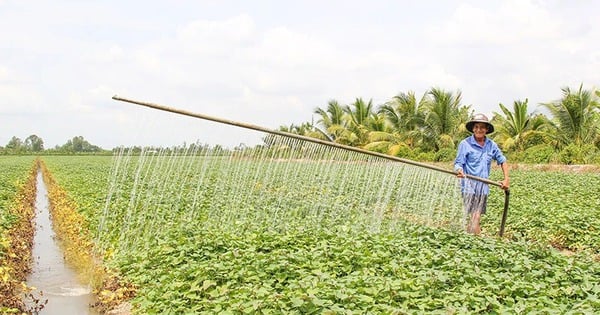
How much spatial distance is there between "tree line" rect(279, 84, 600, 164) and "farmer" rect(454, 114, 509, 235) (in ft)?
60.6

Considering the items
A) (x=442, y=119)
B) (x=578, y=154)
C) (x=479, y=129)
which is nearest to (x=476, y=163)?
(x=479, y=129)

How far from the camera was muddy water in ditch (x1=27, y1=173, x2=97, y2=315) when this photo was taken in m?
6.41

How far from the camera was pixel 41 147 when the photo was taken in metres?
89.2

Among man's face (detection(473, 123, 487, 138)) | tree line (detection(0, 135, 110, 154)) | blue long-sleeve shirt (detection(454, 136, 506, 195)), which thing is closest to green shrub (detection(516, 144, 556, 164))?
blue long-sleeve shirt (detection(454, 136, 506, 195))

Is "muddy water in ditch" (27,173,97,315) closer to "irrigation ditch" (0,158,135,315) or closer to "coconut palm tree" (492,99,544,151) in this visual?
"irrigation ditch" (0,158,135,315)

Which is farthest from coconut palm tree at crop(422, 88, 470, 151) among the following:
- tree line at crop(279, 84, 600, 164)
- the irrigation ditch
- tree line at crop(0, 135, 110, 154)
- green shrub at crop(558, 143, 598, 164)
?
tree line at crop(0, 135, 110, 154)

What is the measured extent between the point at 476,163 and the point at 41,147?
92.7 metres

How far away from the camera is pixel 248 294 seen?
4.65 meters

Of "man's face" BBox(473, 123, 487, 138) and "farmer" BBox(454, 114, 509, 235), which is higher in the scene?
"man's face" BBox(473, 123, 487, 138)

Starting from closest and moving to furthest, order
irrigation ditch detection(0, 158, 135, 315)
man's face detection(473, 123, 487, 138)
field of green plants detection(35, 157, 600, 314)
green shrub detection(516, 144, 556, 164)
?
field of green plants detection(35, 157, 600, 314), irrigation ditch detection(0, 158, 135, 315), man's face detection(473, 123, 487, 138), green shrub detection(516, 144, 556, 164)

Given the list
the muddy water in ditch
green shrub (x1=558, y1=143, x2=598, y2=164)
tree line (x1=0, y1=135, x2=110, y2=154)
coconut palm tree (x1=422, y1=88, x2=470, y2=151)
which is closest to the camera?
the muddy water in ditch

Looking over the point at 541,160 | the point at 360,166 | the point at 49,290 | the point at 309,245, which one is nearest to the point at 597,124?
the point at 541,160

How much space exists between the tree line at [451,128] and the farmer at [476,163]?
60.6 feet

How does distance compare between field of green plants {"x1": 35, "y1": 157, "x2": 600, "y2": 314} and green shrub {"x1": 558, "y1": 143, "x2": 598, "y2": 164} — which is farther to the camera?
green shrub {"x1": 558, "y1": 143, "x2": 598, "y2": 164}
